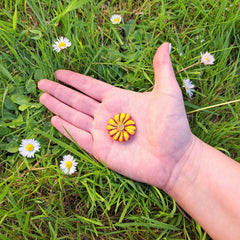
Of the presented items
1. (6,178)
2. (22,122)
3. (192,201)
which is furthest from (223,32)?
(6,178)

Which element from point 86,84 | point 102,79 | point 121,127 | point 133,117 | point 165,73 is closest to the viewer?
point 165,73

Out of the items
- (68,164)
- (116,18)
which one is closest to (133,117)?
(68,164)

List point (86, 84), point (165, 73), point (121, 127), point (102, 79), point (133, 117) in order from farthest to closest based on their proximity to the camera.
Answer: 1. point (102, 79)
2. point (86, 84)
3. point (133, 117)
4. point (121, 127)
5. point (165, 73)

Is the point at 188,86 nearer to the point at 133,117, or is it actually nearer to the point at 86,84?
the point at 133,117

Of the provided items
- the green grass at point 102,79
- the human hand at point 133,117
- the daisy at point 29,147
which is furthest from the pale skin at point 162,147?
the daisy at point 29,147

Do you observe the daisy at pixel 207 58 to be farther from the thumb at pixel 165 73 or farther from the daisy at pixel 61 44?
the daisy at pixel 61 44

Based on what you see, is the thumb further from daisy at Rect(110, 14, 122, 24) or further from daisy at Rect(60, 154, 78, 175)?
daisy at Rect(60, 154, 78, 175)
